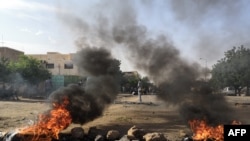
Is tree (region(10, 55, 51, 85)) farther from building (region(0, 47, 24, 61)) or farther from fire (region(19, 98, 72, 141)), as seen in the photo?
fire (region(19, 98, 72, 141))

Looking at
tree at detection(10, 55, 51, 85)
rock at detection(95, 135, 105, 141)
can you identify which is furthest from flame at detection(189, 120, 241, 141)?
tree at detection(10, 55, 51, 85)

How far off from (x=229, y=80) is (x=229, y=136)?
43.9 metres

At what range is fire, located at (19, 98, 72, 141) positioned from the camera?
53.5 ft

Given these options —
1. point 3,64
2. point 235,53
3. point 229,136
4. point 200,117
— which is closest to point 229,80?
point 235,53

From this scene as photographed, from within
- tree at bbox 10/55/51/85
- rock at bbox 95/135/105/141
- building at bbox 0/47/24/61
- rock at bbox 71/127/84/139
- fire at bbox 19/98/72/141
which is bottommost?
rock at bbox 95/135/105/141

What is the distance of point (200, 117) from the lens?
19000mm

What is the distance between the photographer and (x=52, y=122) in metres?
17.2

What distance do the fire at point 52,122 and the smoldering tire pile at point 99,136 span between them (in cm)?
25

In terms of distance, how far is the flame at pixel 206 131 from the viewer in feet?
52.2

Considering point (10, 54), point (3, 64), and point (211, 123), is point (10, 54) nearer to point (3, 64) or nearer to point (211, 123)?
point (3, 64)

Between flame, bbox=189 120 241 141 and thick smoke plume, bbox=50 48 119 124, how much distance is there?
19.4 ft

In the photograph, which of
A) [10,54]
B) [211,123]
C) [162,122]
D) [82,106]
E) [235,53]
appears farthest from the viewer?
[10,54]

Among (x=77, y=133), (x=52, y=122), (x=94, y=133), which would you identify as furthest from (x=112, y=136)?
(x=52, y=122)

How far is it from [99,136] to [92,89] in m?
5.80
